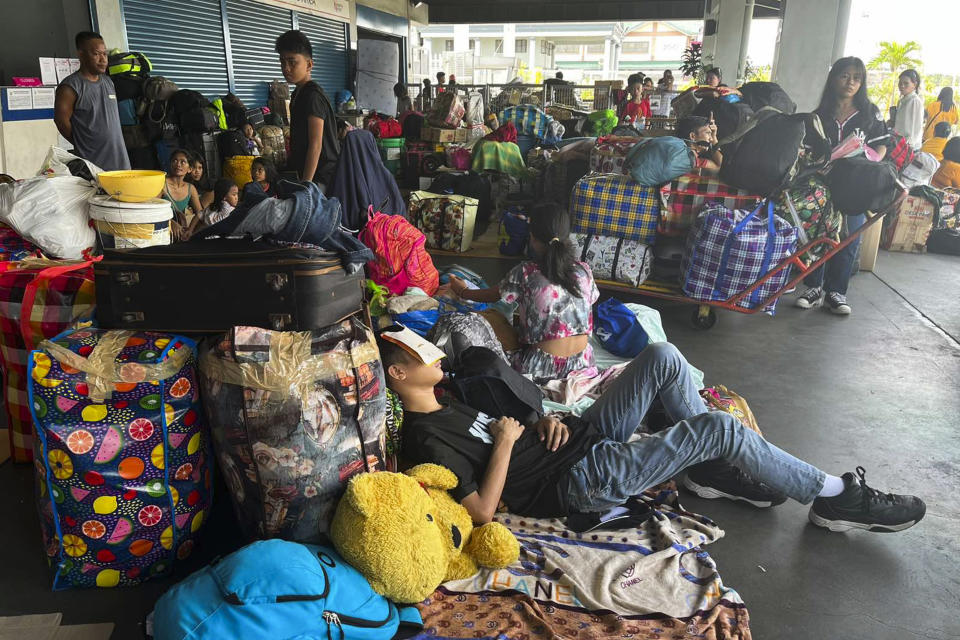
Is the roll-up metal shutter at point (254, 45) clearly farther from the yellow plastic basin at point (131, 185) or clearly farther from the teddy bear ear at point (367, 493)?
the teddy bear ear at point (367, 493)

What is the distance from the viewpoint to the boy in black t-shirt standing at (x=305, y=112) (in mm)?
4094

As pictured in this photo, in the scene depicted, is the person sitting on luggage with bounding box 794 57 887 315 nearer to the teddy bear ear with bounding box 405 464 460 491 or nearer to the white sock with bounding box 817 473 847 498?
the white sock with bounding box 817 473 847 498

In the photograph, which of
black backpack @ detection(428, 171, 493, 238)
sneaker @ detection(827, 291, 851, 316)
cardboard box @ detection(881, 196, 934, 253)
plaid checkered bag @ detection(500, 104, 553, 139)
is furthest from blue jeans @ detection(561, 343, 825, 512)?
plaid checkered bag @ detection(500, 104, 553, 139)

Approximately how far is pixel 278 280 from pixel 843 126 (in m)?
5.23

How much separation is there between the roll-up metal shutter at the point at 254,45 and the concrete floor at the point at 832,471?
9.08m

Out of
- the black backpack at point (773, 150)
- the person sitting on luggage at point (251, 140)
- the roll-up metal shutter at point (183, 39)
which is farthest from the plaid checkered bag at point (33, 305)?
the roll-up metal shutter at point (183, 39)

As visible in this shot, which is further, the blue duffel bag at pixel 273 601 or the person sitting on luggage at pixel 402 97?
the person sitting on luggage at pixel 402 97

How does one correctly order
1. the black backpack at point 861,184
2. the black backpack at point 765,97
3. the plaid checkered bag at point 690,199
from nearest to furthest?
1. the black backpack at point 861,184
2. the plaid checkered bag at point 690,199
3. the black backpack at point 765,97

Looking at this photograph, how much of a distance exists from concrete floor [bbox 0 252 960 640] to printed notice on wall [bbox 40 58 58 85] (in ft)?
18.6

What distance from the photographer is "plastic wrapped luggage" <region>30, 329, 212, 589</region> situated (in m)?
2.05

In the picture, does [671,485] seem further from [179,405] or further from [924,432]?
[179,405]

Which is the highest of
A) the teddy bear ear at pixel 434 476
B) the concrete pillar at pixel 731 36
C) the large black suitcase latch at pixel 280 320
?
the concrete pillar at pixel 731 36

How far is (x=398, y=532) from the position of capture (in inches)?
77.7

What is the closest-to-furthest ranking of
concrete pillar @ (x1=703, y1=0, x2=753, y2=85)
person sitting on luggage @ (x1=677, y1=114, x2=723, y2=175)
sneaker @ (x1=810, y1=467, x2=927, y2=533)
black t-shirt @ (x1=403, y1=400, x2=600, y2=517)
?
1. black t-shirt @ (x1=403, y1=400, x2=600, y2=517)
2. sneaker @ (x1=810, y1=467, x2=927, y2=533)
3. person sitting on luggage @ (x1=677, y1=114, x2=723, y2=175)
4. concrete pillar @ (x1=703, y1=0, x2=753, y2=85)
